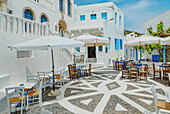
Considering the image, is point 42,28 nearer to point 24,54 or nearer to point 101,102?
point 24,54

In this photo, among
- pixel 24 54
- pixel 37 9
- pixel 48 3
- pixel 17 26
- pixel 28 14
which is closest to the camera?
pixel 17 26

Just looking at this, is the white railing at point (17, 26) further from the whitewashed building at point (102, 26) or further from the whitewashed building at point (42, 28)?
the whitewashed building at point (102, 26)

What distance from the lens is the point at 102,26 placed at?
15.1m

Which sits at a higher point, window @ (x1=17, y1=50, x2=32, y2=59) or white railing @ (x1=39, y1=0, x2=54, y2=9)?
white railing @ (x1=39, y1=0, x2=54, y2=9)

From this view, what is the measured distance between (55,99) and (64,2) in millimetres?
14680

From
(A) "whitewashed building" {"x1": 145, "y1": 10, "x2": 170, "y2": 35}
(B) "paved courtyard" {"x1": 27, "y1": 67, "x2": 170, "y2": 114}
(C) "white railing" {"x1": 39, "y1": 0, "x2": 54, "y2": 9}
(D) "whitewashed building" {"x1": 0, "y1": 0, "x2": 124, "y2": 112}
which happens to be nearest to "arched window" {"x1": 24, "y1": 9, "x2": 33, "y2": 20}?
(D) "whitewashed building" {"x1": 0, "y1": 0, "x2": 124, "y2": 112}

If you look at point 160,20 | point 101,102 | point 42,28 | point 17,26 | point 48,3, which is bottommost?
point 101,102

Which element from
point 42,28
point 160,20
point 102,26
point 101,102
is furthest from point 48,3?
point 160,20

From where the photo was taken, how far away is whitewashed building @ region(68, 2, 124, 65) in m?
15.5

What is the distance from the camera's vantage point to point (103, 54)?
15.0 meters

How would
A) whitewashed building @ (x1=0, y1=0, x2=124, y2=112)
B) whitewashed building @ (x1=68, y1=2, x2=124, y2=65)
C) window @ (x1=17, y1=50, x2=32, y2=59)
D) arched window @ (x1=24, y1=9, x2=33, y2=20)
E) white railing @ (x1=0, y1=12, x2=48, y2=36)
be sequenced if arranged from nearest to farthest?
1. white railing @ (x1=0, y1=12, x2=48, y2=36)
2. whitewashed building @ (x1=0, y1=0, x2=124, y2=112)
3. window @ (x1=17, y1=50, x2=32, y2=59)
4. arched window @ (x1=24, y1=9, x2=33, y2=20)
5. whitewashed building @ (x1=68, y1=2, x2=124, y2=65)

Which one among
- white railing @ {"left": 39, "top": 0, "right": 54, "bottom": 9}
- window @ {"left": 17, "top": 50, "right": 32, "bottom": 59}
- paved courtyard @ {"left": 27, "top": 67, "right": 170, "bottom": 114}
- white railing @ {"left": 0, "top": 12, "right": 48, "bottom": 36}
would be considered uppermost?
white railing @ {"left": 39, "top": 0, "right": 54, "bottom": 9}

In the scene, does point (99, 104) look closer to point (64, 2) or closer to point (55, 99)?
point (55, 99)

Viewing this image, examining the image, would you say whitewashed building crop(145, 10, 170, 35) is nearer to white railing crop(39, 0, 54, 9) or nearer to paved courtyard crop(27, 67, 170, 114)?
white railing crop(39, 0, 54, 9)
